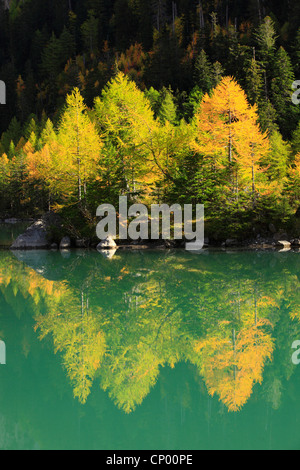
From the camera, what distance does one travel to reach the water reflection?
6.59m

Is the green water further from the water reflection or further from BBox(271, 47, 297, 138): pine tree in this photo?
BBox(271, 47, 297, 138): pine tree

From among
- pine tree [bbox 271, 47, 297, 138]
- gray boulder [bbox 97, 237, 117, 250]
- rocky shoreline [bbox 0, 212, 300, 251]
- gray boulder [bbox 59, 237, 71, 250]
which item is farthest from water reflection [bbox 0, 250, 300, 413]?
pine tree [bbox 271, 47, 297, 138]

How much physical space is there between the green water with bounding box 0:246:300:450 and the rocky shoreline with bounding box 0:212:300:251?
317 inches

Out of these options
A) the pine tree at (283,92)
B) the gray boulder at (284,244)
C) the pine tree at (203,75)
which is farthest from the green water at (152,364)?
the pine tree at (203,75)

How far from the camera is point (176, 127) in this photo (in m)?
28.5

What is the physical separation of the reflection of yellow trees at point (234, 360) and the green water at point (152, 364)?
0.02 m

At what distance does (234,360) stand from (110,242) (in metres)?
17.6

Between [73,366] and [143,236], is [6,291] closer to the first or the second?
[73,366]

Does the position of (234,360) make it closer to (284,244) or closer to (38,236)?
(284,244)

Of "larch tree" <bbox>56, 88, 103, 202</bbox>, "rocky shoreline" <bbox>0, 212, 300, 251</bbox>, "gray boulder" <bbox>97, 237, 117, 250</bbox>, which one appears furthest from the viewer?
"larch tree" <bbox>56, 88, 103, 202</bbox>

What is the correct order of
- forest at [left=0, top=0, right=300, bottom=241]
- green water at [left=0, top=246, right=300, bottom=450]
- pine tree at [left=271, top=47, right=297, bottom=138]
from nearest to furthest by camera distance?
green water at [left=0, top=246, right=300, bottom=450], forest at [left=0, top=0, right=300, bottom=241], pine tree at [left=271, top=47, right=297, bottom=138]

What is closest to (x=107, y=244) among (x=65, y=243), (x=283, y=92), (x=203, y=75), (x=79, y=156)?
(x=65, y=243)

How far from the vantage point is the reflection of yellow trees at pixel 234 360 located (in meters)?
6.05

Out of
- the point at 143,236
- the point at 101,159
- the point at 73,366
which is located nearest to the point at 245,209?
the point at 143,236
